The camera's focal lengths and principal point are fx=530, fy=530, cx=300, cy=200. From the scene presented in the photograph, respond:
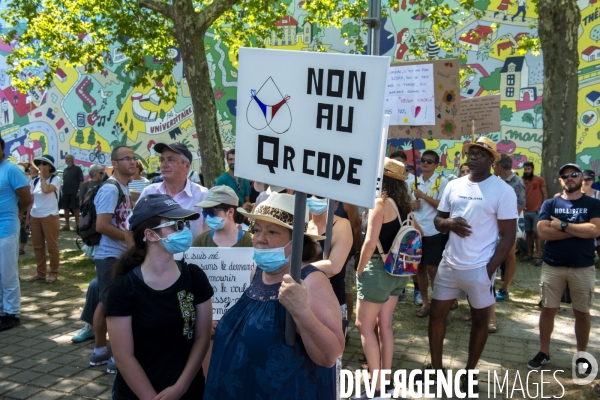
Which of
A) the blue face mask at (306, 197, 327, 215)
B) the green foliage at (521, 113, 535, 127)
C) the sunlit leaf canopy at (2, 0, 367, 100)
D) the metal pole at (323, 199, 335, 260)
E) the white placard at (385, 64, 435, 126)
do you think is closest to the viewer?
the metal pole at (323, 199, 335, 260)

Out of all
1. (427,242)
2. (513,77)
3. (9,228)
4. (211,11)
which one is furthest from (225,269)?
(513,77)

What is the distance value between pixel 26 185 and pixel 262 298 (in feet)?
15.8

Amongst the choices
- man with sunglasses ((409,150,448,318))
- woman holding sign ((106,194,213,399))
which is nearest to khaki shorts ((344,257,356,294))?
man with sunglasses ((409,150,448,318))

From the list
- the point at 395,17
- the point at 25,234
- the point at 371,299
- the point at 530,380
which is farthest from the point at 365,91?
the point at 395,17

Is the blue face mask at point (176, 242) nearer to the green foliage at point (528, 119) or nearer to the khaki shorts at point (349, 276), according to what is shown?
the khaki shorts at point (349, 276)

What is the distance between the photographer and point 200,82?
10.8m

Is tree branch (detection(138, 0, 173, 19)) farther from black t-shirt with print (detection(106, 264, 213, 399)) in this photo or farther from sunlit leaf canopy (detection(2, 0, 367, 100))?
black t-shirt with print (detection(106, 264, 213, 399))

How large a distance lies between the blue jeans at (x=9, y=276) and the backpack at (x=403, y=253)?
432 cm

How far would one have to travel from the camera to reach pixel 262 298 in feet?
7.89

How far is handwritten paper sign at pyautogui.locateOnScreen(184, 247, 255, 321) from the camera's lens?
11.7 feet

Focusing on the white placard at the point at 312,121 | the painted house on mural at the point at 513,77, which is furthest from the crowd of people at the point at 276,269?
the painted house on mural at the point at 513,77

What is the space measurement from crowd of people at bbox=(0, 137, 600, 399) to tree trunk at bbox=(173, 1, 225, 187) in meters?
2.11

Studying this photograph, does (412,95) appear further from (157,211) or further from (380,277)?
(157,211)

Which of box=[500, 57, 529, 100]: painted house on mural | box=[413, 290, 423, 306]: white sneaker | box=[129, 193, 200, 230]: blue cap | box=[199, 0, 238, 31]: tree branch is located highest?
box=[199, 0, 238, 31]: tree branch
